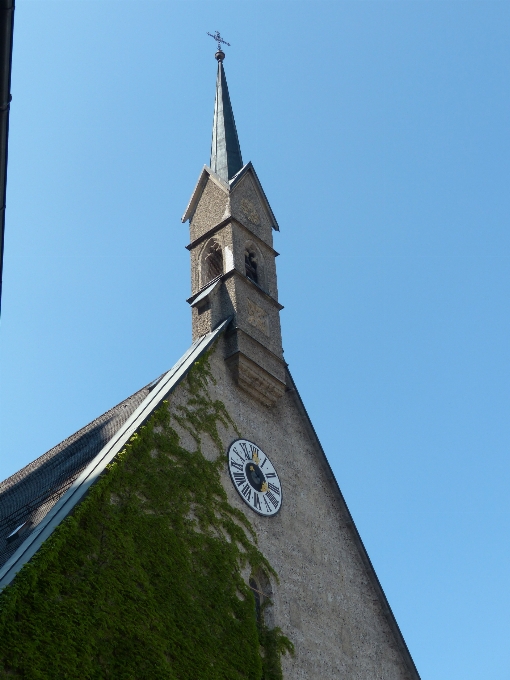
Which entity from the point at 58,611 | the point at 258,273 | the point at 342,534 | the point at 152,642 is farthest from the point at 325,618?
the point at 258,273

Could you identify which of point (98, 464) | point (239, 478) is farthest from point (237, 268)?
point (98, 464)

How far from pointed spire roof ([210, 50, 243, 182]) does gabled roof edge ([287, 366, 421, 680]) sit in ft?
27.7

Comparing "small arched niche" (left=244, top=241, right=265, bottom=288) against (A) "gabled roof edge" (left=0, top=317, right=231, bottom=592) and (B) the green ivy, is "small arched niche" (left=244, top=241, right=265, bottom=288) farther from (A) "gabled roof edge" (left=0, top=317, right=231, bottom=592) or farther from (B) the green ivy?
(B) the green ivy

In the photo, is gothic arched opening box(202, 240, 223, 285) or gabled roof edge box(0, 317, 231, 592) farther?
gothic arched opening box(202, 240, 223, 285)

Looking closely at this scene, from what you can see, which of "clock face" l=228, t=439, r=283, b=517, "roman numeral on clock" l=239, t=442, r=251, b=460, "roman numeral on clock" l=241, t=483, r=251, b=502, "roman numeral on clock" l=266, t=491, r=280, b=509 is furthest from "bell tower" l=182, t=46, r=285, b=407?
"roman numeral on clock" l=241, t=483, r=251, b=502

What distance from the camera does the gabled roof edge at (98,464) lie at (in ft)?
61.1

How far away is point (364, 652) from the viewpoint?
26109 millimetres

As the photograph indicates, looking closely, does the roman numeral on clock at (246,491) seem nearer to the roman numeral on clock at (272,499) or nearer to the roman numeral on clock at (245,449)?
the roman numeral on clock at (272,499)

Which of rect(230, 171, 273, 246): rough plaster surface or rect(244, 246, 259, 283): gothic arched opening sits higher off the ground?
rect(230, 171, 273, 246): rough plaster surface

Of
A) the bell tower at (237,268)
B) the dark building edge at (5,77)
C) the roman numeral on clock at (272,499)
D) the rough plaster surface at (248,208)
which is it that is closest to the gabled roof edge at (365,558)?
the bell tower at (237,268)

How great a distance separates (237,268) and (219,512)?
8785 millimetres

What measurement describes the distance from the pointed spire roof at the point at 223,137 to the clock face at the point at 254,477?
415 inches

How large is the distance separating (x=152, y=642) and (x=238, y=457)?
23.5 ft

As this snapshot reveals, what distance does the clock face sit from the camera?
998 inches
